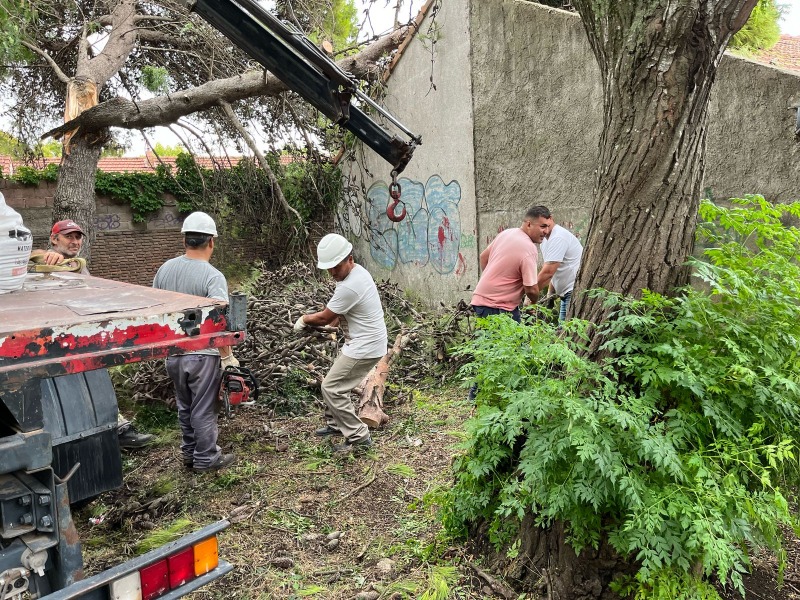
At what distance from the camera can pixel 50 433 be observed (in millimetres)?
2094

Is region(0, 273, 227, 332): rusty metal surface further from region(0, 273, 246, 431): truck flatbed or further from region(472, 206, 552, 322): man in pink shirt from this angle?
region(472, 206, 552, 322): man in pink shirt

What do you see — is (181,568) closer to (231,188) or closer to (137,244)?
(231,188)

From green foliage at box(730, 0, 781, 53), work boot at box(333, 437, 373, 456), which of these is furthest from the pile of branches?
green foliage at box(730, 0, 781, 53)

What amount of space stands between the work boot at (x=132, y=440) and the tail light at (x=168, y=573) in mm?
3129

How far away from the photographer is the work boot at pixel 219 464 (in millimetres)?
4414

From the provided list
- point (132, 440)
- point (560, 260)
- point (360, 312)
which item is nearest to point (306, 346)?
point (360, 312)

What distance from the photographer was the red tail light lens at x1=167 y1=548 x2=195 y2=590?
84.3 inches

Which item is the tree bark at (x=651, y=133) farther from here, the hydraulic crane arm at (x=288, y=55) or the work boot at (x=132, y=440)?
the work boot at (x=132, y=440)

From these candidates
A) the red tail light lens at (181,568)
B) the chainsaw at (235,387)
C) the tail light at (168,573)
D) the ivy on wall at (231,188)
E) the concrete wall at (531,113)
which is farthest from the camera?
the ivy on wall at (231,188)

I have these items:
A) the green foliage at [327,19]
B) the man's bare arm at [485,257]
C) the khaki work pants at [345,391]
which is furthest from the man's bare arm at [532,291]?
the green foliage at [327,19]

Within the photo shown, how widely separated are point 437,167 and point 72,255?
5666mm

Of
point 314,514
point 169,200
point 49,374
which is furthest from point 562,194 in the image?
point 169,200

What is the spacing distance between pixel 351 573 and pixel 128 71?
11053 millimetres

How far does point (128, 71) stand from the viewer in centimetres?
1089
